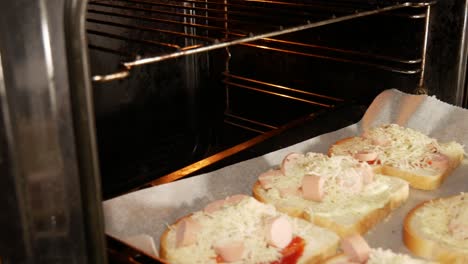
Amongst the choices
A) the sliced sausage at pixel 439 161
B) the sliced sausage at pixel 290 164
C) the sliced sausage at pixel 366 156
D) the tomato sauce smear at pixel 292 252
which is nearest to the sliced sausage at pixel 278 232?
the tomato sauce smear at pixel 292 252

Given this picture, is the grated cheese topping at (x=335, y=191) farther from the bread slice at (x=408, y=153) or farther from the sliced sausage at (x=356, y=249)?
the sliced sausage at (x=356, y=249)

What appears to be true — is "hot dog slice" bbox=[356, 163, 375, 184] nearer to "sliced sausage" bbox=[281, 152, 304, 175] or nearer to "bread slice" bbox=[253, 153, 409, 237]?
"bread slice" bbox=[253, 153, 409, 237]

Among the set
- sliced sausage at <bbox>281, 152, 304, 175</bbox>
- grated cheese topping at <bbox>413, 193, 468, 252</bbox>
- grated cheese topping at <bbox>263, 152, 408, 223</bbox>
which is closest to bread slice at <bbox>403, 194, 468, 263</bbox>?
grated cheese topping at <bbox>413, 193, 468, 252</bbox>

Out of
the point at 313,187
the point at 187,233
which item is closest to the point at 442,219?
the point at 313,187

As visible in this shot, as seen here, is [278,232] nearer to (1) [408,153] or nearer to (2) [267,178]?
(2) [267,178]

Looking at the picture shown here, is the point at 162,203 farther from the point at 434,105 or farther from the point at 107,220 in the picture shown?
the point at 434,105

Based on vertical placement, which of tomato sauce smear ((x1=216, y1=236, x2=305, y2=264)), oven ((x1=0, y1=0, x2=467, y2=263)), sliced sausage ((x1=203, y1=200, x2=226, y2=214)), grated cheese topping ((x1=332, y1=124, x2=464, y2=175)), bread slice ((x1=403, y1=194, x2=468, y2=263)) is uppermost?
oven ((x1=0, y1=0, x2=467, y2=263))
